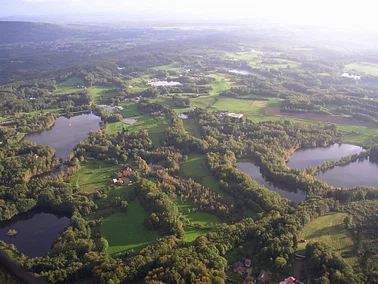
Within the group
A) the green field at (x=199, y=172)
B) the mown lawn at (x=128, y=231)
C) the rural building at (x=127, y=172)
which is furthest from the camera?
the rural building at (x=127, y=172)

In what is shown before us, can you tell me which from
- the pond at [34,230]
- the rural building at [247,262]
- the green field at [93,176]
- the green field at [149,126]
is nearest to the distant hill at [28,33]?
the green field at [149,126]

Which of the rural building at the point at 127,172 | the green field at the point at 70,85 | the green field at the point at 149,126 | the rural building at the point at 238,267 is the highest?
the green field at the point at 70,85

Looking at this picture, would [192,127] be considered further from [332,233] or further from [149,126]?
[332,233]

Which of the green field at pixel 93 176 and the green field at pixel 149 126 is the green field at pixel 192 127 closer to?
the green field at pixel 149 126

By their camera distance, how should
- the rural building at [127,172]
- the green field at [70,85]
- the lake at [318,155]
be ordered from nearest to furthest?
the rural building at [127,172]
the lake at [318,155]
the green field at [70,85]

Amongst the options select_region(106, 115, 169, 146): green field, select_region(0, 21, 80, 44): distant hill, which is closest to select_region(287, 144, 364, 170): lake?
select_region(106, 115, 169, 146): green field

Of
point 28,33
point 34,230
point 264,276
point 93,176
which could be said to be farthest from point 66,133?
point 28,33
